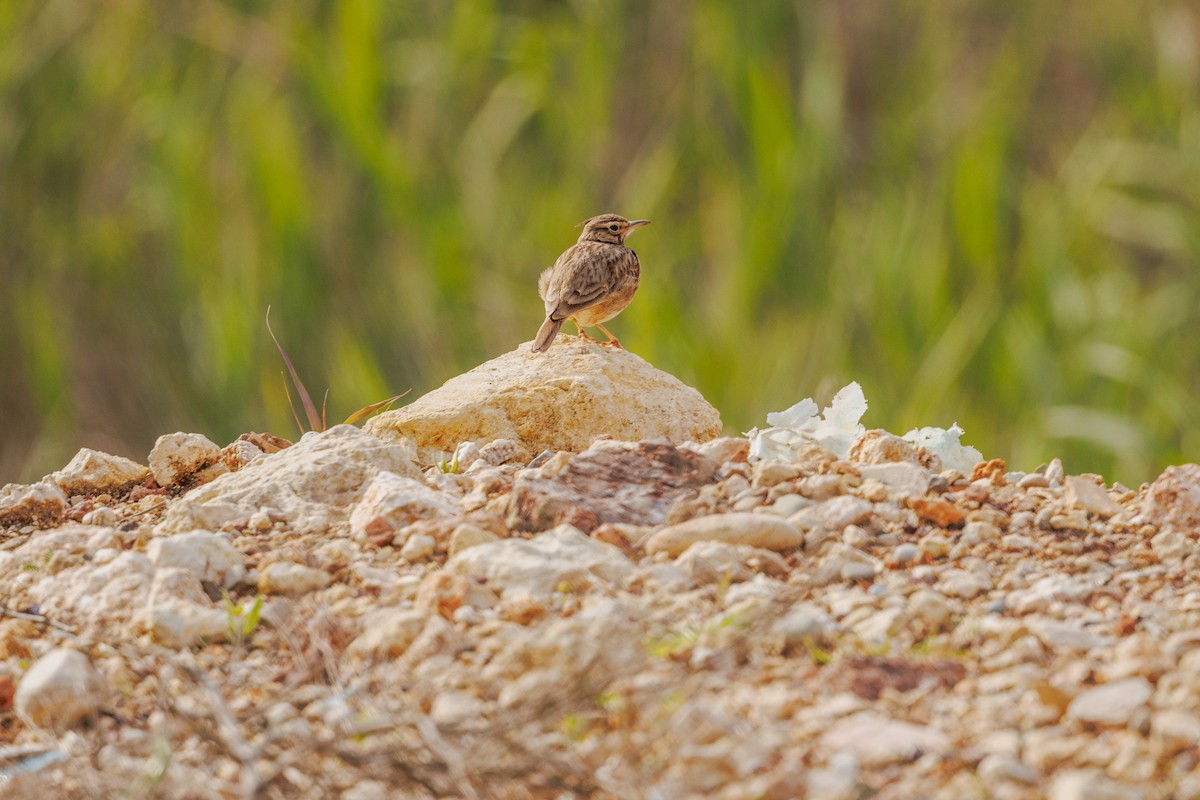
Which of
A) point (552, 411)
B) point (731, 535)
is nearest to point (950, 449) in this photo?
point (552, 411)

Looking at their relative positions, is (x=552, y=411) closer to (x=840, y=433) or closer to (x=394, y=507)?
(x=840, y=433)

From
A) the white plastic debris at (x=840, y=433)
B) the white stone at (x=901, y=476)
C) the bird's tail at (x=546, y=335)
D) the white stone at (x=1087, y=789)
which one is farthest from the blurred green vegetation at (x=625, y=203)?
the white stone at (x=1087, y=789)

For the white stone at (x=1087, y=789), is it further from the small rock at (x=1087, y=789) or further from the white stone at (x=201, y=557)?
the white stone at (x=201, y=557)

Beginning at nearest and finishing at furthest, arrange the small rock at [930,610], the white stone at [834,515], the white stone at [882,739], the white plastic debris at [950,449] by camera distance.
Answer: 1. the white stone at [882,739]
2. the small rock at [930,610]
3. the white stone at [834,515]
4. the white plastic debris at [950,449]

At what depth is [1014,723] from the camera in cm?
162

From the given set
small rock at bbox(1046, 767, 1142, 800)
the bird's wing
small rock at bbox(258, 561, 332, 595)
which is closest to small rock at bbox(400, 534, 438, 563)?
small rock at bbox(258, 561, 332, 595)

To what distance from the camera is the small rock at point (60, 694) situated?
5.93ft

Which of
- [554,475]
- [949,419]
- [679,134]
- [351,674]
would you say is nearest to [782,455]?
[554,475]

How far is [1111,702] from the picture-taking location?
161cm

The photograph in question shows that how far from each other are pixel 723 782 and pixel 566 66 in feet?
25.7

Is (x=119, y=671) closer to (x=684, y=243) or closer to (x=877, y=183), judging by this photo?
(x=684, y=243)

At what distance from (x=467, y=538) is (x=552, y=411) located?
0.79 m

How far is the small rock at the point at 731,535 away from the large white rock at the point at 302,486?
1.77ft

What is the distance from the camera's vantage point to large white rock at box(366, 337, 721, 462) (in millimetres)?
2939
